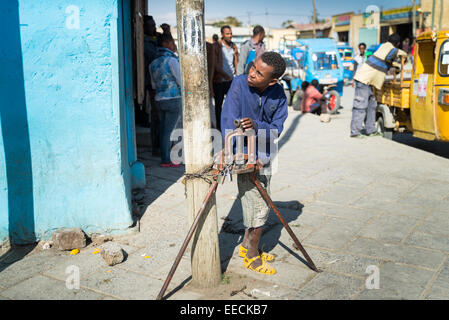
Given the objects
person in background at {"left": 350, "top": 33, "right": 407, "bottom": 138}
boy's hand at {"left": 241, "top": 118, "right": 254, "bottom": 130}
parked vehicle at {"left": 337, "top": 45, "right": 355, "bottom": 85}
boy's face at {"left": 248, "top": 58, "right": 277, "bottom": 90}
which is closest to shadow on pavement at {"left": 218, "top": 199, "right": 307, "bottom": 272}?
boy's hand at {"left": 241, "top": 118, "right": 254, "bottom": 130}

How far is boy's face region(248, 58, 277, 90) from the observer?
9.69ft

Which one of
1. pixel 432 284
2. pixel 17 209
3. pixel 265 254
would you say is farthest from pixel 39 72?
pixel 432 284

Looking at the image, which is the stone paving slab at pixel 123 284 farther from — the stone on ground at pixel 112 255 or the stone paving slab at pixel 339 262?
the stone paving slab at pixel 339 262

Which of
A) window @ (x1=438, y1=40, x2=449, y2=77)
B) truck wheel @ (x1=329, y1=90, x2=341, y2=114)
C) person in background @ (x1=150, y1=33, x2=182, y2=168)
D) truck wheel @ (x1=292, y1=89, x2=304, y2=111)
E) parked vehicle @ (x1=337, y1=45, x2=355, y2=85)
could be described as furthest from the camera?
parked vehicle @ (x1=337, y1=45, x2=355, y2=85)

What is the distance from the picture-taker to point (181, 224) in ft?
14.0

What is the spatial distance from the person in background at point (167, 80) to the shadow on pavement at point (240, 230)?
1.83 metres

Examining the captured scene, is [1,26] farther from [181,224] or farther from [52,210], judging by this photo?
[181,224]

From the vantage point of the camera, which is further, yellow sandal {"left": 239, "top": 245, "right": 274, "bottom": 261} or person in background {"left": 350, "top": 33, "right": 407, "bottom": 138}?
person in background {"left": 350, "top": 33, "right": 407, "bottom": 138}

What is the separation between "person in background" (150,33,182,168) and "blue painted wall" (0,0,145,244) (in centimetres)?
194

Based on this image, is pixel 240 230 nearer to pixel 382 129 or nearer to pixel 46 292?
pixel 46 292

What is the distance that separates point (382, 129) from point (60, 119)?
6.47m

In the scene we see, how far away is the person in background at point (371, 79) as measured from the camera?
7.67 meters

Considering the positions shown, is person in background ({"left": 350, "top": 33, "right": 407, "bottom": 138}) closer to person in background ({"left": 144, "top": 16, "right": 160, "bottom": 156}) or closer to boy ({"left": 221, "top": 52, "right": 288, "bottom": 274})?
person in background ({"left": 144, "top": 16, "right": 160, "bottom": 156})

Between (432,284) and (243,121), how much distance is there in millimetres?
1763
